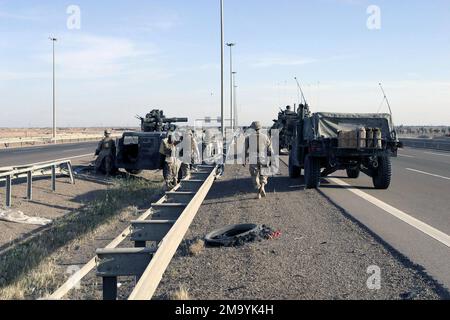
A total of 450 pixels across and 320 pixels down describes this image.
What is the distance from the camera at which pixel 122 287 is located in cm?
647

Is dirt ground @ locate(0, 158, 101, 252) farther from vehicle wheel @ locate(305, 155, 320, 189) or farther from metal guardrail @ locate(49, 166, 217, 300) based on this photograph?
vehicle wheel @ locate(305, 155, 320, 189)

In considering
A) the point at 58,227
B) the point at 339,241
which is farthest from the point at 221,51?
the point at 339,241

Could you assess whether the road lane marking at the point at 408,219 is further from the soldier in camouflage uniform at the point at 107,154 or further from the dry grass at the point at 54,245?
the soldier in camouflage uniform at the point at 107,154

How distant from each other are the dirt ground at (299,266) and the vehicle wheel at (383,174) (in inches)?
173

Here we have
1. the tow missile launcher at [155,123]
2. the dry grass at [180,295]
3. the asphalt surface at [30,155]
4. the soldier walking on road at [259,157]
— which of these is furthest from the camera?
the asphalt surface at [30,155]

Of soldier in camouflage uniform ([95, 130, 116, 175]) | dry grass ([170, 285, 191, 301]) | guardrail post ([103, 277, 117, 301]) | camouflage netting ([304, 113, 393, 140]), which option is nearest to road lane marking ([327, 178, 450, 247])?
camouflage netting ([304, 113, 393, 140])

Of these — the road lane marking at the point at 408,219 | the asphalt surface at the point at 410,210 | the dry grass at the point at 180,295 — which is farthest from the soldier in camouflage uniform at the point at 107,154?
the dry grass at the point at 180,295

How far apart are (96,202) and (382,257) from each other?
9339mm

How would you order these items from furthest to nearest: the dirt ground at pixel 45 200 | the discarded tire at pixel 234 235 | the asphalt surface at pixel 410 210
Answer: the dirt ground at pixel 45 200 → the discarded tire at pixel 234 235 → the asphalt surface at pixel 410 210

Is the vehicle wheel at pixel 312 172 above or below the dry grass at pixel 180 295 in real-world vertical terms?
above

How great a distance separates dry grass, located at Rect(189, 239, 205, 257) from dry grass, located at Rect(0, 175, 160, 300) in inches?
66.6

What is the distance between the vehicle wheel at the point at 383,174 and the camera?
49.7 ft

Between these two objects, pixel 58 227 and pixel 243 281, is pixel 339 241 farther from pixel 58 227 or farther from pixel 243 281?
pixel 58 227

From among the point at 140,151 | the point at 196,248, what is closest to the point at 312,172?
the point at 140,151
